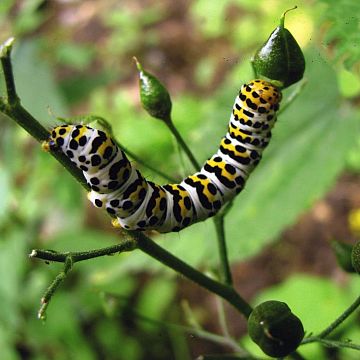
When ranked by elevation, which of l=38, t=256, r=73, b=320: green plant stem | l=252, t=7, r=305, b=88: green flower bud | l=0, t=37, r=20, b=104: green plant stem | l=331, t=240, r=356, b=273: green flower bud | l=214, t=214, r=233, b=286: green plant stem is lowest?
l=331, t=240, r=356, b=273: green flower bud

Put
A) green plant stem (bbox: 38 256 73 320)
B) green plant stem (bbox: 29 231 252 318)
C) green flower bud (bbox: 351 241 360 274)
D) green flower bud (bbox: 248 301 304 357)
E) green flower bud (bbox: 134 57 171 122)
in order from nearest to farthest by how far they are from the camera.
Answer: green plant stem (bbox: 38 256 73 320)
green plant stem (bbox: 29 231 252 318)
green flower bud (bbox: 248 301 304 357)
green flower bud (bbox: 351 241 360 274)
green flower bud (bbox: 134 57 171 122)

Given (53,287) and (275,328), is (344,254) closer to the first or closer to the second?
(275,328)

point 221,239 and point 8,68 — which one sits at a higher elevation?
point 8,68

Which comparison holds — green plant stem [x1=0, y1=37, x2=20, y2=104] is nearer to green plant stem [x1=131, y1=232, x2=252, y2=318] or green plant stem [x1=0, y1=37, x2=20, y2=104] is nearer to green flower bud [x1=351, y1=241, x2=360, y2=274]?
green plant stem [x1=131, y1=232, x2=252, y2=318]

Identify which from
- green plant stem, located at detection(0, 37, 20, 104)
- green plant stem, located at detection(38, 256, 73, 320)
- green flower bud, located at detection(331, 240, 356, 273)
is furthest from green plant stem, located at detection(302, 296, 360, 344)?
green plant stem, located at detection(0, 37, 20, 104)

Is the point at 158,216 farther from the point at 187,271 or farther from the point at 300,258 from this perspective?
the point at 300,258

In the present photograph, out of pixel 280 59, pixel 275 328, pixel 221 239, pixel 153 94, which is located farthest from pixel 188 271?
pixel 280 59

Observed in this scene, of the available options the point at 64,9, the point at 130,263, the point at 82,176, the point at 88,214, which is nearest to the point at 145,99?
the point at 82,176
